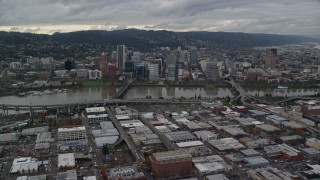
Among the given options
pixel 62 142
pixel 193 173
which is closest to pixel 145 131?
pixel 62 142

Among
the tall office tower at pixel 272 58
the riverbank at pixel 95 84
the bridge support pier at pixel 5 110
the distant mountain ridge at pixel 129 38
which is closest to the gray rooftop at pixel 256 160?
the bridge support pier at pixel 5 110

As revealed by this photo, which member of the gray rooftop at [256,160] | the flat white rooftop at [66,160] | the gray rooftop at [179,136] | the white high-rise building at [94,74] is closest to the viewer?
the flat white rooftop at [66,160]

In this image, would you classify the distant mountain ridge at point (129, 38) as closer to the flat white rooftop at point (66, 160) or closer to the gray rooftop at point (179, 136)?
the gray rooftop at point (179, 136)

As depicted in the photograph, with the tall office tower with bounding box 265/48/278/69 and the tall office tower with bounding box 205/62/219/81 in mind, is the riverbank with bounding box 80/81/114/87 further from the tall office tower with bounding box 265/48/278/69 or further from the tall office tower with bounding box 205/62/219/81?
the tall office tower with bounding box 265/48/278/69

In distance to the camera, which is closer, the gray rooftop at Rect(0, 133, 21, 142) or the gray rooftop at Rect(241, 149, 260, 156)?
the gray rooftop at Rect(241, 149, 260, 156)

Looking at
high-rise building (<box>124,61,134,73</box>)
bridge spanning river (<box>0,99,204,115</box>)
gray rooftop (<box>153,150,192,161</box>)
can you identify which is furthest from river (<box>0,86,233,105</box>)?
→ gray rooftop (<box>153,150,192,161</box>)

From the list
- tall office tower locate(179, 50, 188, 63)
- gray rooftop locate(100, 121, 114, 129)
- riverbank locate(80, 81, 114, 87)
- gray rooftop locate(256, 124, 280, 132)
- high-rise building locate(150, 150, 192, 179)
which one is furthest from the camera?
tall office tower locate(179, 50, 188, 63)

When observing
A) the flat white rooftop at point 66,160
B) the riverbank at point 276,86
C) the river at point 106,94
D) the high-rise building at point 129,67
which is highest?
the high-rise building at point 129,67
